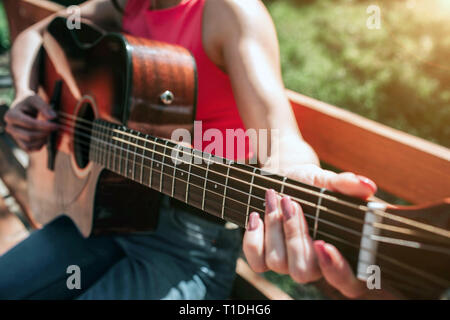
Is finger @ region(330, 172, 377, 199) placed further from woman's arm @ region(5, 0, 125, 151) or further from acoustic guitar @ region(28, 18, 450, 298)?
woman's arm @ region(5, 0, 125, 151)

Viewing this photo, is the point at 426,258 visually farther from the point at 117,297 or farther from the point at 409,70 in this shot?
the point at 409,70

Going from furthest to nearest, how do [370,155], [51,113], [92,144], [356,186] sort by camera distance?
1. [51,113]
2. [92,144]
3. [370,155]
4. [356,186]

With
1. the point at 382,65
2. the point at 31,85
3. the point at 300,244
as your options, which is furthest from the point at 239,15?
the point at 382,65

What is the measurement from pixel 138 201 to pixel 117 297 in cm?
30

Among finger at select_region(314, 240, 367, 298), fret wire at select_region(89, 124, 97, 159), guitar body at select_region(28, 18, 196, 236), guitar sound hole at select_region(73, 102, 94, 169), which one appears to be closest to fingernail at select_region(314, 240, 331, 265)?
finger at select_region(314, 240, 367, 298)

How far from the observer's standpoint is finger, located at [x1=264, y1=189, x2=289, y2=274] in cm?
65

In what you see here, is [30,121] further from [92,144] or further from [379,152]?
[379,152]

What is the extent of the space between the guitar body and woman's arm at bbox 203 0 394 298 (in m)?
0.15

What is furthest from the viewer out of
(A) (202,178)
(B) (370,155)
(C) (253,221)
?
(B) (370,155)

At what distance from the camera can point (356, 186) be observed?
Answer: 0.58m

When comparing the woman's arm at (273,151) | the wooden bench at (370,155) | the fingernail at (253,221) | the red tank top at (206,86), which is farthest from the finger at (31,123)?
the fingernail at (253,221)

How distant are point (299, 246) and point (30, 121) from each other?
1.25 m

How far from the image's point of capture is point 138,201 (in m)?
1.14
